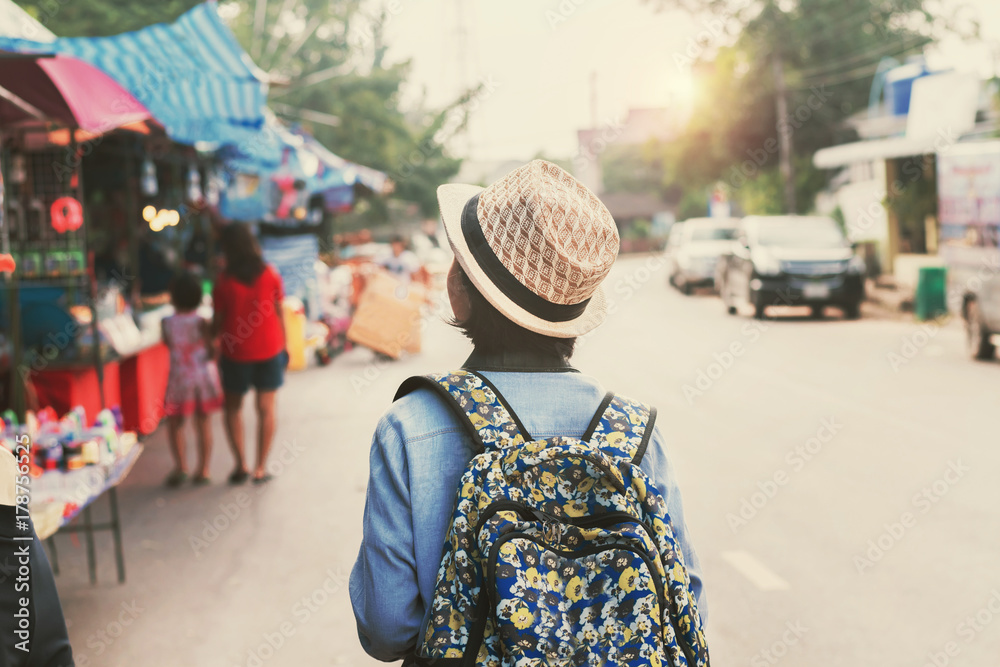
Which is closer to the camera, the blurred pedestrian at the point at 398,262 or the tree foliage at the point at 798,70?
the blurred pedestrian at the point at 398,262

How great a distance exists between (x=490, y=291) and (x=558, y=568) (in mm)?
536

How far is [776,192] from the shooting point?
111 ft

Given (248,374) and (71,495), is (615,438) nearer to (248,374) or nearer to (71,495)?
(71,495)

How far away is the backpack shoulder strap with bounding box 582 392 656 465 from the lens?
6.01 ft

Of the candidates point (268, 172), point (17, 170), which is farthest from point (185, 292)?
point (268, 172)

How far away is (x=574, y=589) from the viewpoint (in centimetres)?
168

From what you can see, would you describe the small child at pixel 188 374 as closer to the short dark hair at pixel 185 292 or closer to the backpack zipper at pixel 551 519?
the short dark hair at pixel 185 292

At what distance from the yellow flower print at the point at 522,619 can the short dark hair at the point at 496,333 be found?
54 cm

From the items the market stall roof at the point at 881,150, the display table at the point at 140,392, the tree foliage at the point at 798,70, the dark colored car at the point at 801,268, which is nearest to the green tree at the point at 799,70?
the tree foliage at the point at 798,70

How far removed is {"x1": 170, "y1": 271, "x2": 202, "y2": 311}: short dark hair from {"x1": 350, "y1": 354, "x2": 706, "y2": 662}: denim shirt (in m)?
5.88

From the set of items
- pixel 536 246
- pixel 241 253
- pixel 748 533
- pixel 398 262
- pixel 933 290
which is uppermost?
pixel 536 246

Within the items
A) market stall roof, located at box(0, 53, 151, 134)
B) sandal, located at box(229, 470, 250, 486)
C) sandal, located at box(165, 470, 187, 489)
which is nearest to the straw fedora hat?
market stall roof, located at box(0, 53, 151, 134)

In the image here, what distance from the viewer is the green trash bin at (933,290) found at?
651 inches

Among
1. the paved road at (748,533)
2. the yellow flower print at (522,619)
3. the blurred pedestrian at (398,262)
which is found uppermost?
the yellow flower print at (522,619)
